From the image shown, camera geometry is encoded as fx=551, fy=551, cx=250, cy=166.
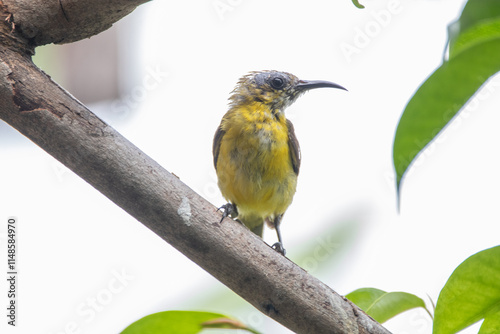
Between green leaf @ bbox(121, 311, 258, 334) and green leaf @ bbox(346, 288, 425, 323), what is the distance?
538mm

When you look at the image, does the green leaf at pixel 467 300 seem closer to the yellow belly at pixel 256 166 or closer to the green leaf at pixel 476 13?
the green leaf at pixel 476 13

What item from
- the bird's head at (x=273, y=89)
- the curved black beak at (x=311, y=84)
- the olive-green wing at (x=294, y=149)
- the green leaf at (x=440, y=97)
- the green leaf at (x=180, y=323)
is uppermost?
the curved black beak at (x=311, y=84)

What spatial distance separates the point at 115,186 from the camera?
97.7 inches

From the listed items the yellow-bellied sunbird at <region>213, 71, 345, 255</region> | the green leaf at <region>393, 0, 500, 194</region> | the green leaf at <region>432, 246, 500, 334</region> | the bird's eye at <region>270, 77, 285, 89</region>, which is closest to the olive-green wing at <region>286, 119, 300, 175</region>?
the yellow-bellied sunbird at <region>213, 71, 345, 255</region>

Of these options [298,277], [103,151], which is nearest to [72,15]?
[103,151]

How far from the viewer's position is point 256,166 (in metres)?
4.54

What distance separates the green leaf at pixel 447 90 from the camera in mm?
1476

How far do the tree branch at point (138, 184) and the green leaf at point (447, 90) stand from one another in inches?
46.3

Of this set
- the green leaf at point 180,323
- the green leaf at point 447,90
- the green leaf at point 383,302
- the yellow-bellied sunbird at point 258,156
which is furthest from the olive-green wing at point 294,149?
the green leaf at point 447,90

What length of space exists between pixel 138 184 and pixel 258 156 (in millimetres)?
2125

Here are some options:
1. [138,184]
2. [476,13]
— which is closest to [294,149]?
[138,184]

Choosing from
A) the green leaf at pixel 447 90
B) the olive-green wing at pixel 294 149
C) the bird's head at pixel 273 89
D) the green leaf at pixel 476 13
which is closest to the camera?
the green leaf at pixel 476 13

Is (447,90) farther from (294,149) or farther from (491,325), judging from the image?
(294,149)

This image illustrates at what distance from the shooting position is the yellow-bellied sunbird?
4.55 meters
